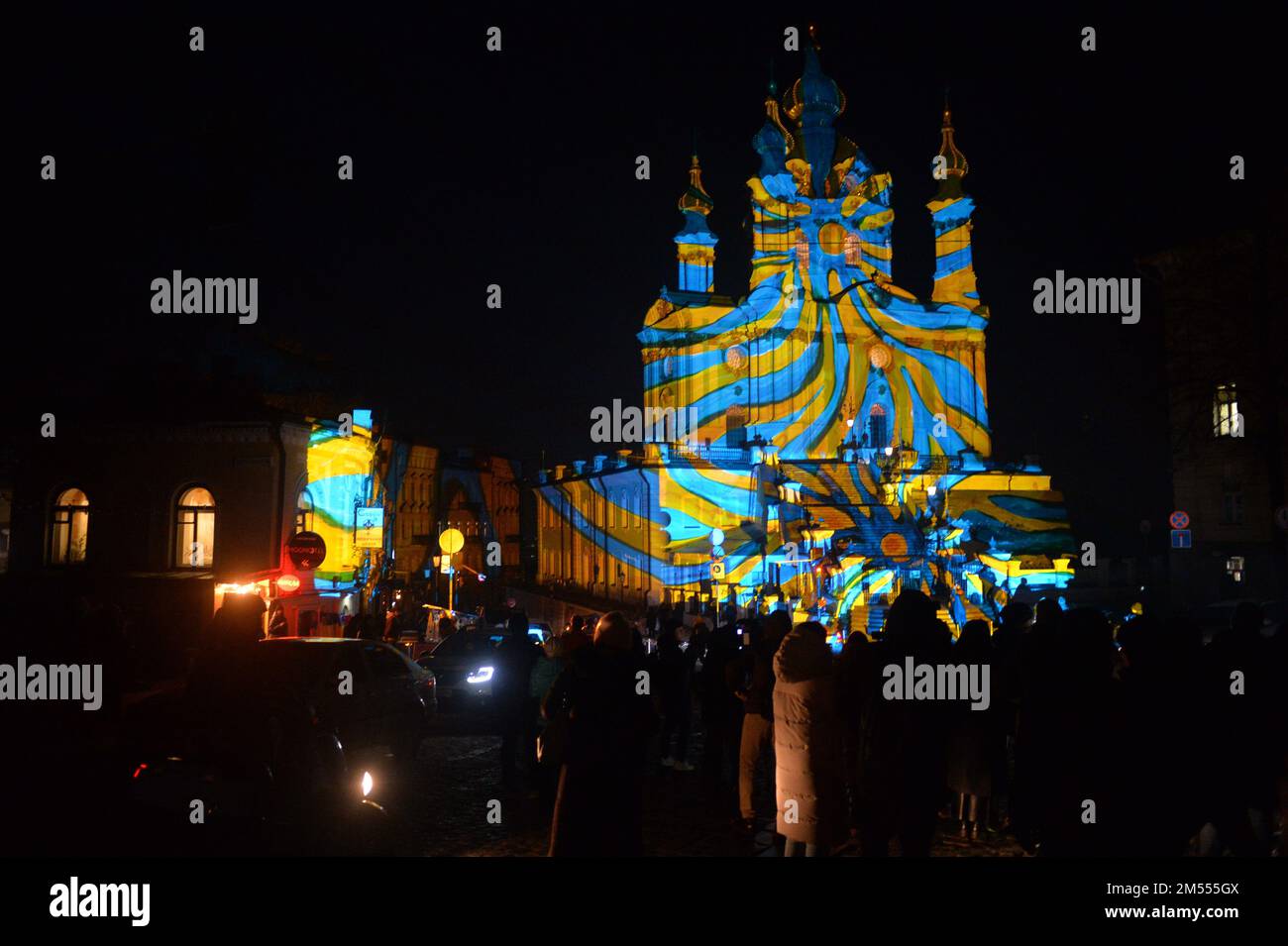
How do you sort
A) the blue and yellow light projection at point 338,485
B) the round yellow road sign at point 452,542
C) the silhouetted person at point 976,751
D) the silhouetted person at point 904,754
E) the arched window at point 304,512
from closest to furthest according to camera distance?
the silhouetted person at point 904,754 → the silhouetted person at point 976,751 → the round yellow road sign at point 452,542 → the arched window at point 304,512 → the blue and yellow light projection at point 338,485

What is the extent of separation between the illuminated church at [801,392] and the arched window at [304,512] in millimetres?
18735

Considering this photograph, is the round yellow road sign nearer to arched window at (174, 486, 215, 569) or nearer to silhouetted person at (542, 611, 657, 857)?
arched window at (174, 486, 215, 569)

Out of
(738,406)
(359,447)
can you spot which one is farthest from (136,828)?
(738,406)

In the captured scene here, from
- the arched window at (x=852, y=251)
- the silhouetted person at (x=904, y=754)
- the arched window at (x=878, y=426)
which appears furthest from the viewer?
the arched window at (x=852, y=251)

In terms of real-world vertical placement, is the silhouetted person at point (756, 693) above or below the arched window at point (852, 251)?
below

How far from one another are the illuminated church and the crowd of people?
34.4m

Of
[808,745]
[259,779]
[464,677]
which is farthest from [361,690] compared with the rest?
[808,745]

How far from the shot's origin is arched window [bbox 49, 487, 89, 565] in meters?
25.4

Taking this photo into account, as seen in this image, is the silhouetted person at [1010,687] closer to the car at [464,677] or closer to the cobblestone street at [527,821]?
the cobblestone street at [527,821]

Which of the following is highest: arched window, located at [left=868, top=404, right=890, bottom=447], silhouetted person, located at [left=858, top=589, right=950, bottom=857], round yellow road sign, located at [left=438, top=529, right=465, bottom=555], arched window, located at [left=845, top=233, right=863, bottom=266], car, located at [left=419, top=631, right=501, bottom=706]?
arched window, located at [left=845, top=233, right=863, bottom=266]

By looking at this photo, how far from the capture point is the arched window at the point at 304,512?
87.3ft

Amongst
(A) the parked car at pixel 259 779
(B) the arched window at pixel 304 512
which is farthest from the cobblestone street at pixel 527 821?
(B) the arched window at pixel 304 512

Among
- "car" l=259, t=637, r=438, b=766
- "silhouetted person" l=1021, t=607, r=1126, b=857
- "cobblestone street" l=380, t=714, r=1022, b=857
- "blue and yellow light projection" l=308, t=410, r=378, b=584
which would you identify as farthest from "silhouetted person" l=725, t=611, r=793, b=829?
"blue and yellow light projection" l=308, t=410, r=378, b=584

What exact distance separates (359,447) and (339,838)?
2567 centimetres
